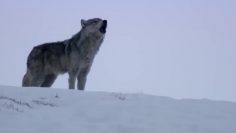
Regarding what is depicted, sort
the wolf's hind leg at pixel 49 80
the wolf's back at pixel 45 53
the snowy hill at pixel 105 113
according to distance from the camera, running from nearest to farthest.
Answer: the snowy hill at pixel 105 113 → the wolf's back at pixel 45 53 → the wolf's hind leg at pixel 49 80

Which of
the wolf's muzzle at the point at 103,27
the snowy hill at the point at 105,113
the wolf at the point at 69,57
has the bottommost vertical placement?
the snowy hill at the point at 105,113

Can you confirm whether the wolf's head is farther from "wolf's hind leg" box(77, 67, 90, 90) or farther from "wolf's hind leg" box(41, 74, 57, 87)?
"wolf's hind leg" box(41, 74, 57, 87)

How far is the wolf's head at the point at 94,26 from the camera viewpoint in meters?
15.0

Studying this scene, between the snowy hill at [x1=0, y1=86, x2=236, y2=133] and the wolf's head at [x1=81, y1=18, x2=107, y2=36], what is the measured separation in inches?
178

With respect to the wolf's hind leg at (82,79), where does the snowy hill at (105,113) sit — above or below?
below

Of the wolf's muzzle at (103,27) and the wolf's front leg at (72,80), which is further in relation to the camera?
the wolf's muzzle at (103,27)

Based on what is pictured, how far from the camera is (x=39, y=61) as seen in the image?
15.6 metres

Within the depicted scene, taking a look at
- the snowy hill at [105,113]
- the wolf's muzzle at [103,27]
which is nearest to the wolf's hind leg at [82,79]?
the wolf's muzzle at [103,27]

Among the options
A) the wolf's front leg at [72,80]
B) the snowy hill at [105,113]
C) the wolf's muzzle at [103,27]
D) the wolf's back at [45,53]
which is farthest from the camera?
the wolf's back at [45,53]

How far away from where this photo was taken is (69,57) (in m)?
15.3

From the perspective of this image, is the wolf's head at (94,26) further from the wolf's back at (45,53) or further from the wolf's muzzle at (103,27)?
the wolf's back at (45,53)

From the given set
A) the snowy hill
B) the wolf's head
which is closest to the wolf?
the wolf's head

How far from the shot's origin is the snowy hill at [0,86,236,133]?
27.3 feet

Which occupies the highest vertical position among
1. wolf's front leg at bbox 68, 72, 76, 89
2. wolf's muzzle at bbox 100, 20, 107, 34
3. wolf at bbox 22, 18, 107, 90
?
wolf's muzzle at bbox 100, 20, 107, 34
